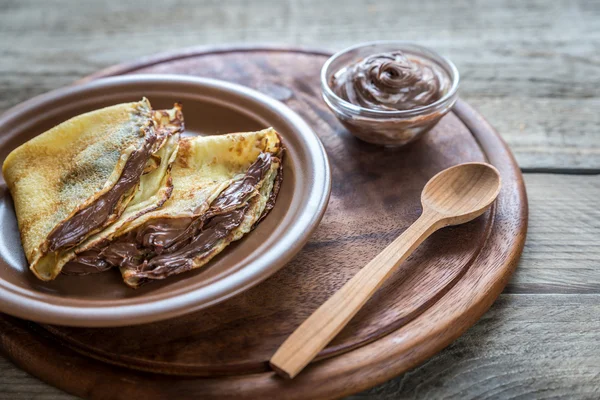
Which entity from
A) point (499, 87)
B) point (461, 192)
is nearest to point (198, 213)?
point (461, 192)

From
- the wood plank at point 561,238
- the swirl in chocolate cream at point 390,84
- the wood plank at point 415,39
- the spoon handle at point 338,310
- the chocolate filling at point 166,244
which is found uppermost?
the swirl in chocolate cream at point 390,84

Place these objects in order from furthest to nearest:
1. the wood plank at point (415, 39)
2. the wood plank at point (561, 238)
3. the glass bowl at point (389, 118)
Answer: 1. the wood plank at point (415, 39)
2. the glass bowl at point (389, 118)
3. the wood plank at point (561, 238)

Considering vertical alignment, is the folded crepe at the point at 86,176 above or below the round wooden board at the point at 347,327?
above

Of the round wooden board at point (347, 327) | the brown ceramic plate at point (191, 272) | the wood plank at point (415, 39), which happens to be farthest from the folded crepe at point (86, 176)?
the wood plank at point (415, 39)

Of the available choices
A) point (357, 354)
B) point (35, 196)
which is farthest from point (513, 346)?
point (35, 196)

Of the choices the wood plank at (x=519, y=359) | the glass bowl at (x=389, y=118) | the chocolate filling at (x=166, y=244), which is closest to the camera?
the wood plank at (x=519, y=359)

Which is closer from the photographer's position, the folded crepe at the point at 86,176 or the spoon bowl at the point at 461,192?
the folded crepe at the point at 86,176

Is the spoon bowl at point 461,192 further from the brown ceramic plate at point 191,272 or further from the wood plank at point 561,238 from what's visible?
the brown ceramic plate at point 191,272
